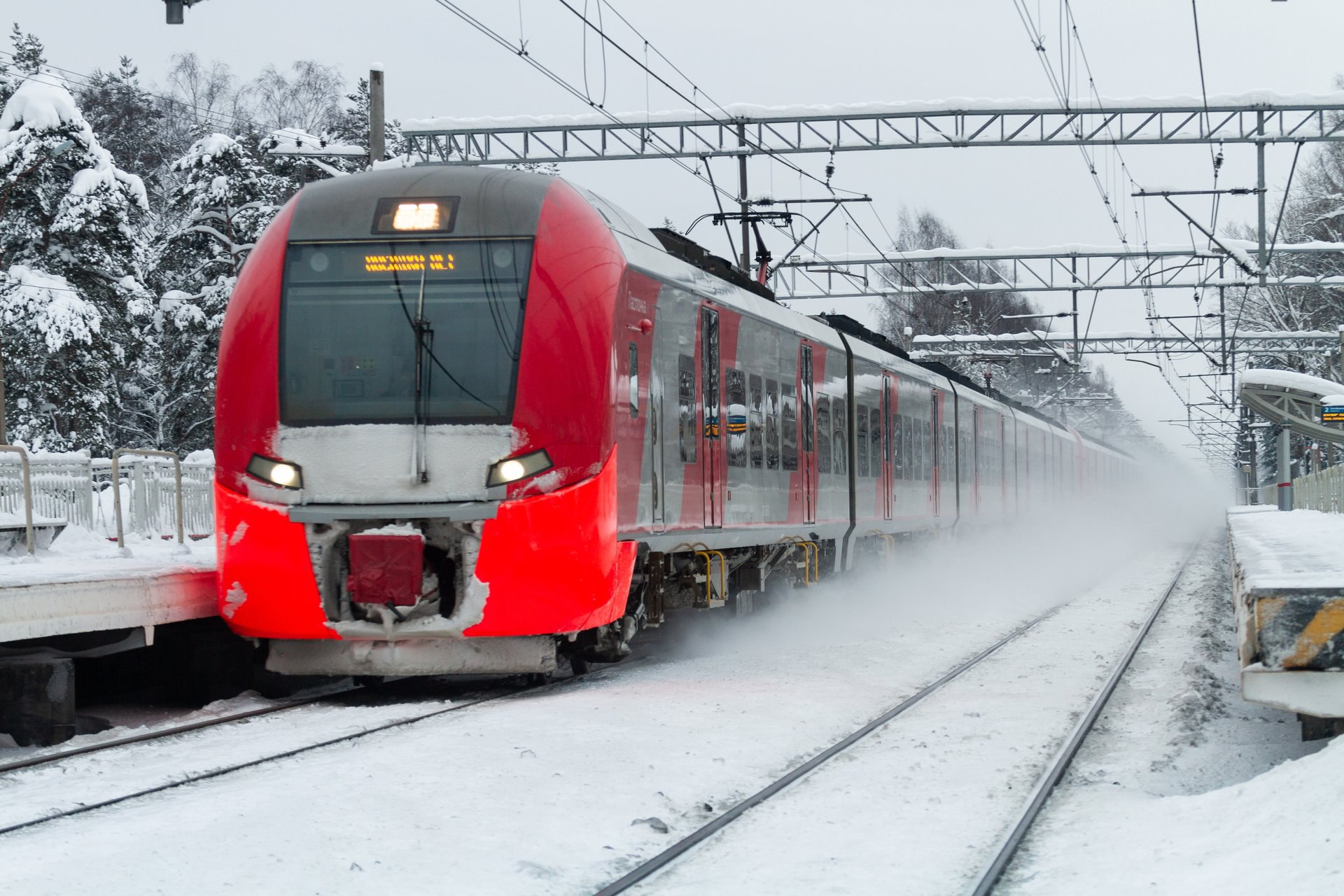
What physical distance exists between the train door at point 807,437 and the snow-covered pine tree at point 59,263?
77.0 ft

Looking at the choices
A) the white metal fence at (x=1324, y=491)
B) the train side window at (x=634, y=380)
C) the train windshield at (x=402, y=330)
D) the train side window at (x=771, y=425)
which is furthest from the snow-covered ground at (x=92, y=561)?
the white metal fence at (x=1324, y=491)

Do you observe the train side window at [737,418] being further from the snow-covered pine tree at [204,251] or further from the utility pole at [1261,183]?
Answer: the snow-covered pine tree at [204,251]

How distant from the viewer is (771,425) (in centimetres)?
1367

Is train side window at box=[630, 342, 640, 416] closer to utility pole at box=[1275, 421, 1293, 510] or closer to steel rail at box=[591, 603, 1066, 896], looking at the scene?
steel rail at box=[591, 603, 1066, 896]

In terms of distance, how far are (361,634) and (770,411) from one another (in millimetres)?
5435

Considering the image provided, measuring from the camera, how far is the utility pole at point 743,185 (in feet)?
70.3

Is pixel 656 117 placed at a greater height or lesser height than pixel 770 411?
greater

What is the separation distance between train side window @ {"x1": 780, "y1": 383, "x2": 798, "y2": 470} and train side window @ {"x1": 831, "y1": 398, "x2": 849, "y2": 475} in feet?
4.82

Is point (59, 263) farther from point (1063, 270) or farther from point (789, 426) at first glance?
point (789, 426)

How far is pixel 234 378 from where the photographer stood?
9.50 m

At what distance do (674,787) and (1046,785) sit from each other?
A: 170 cm

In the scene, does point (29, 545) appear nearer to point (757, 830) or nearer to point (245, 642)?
point (245, 642)

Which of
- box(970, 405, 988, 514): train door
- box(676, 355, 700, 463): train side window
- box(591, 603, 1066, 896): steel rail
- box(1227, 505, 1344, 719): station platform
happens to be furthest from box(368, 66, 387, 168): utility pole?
box(1227, 505, 1344, 719): station platform

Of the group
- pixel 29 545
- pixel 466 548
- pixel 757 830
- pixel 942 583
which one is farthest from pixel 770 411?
pixel 942 583
